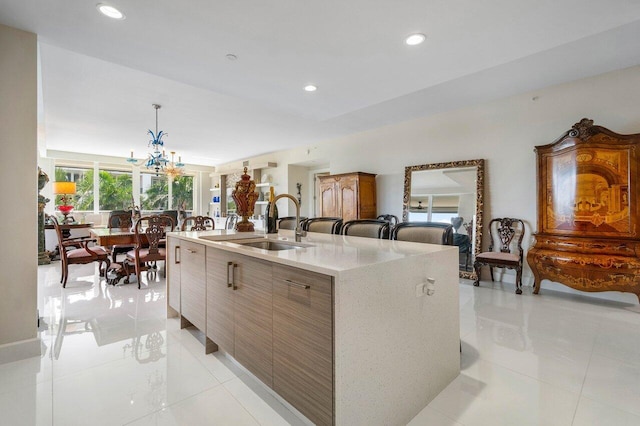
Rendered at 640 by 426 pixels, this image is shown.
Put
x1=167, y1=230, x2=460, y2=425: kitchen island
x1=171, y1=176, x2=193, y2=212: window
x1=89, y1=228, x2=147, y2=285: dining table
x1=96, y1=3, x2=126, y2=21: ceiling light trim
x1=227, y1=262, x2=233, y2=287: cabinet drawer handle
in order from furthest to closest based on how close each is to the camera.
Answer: x1=171, y1=176, x2=193, y2=212: window < x1=89, y1=228, x2=147, y2=285: dining table < x1=96, y1=3, x2=126, y2=21: ceiling light trim < x1=227, y1=262, x2=233, y2=287: cabinet drawer handle < x1=167, y1=230, x2=460, y2=425: kitchen island

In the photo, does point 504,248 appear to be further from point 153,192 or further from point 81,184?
point 81,184

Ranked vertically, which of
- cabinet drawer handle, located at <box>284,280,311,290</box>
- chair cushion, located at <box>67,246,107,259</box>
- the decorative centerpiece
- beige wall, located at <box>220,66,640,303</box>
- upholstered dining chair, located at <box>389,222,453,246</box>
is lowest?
chair cushion, located at <box>67,246,107,259</box>

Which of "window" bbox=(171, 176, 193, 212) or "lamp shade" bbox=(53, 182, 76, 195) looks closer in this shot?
"lamp shade" bbox=(53, 182, 76, 195)

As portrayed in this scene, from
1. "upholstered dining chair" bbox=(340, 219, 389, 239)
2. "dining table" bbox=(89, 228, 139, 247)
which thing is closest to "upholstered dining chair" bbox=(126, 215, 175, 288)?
"dining table" bbox=(89, 228, 139, 247)

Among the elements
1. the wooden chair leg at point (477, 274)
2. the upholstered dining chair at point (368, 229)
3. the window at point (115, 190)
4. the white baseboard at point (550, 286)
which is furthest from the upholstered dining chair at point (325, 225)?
the window at point (115, 190)

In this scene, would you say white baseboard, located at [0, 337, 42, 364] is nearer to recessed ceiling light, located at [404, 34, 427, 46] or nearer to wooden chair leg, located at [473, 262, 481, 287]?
recessed ceiling light, located at [404, 34, 427, 46]

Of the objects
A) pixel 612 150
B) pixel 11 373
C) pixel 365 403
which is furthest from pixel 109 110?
pixel 612 150

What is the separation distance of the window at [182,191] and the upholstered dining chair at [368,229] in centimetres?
823

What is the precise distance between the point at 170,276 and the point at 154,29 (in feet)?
7.09

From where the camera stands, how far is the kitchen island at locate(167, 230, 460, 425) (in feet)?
3.82

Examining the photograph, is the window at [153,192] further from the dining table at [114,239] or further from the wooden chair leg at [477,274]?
the wooden chair leg at [477,274]

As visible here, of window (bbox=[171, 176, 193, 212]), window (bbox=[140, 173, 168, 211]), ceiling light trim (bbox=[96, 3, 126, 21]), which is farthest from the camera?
window (bbox=[171, 176, 193, 212])

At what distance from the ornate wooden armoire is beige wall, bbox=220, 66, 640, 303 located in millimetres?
328

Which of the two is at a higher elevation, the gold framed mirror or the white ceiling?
the white ceiling
